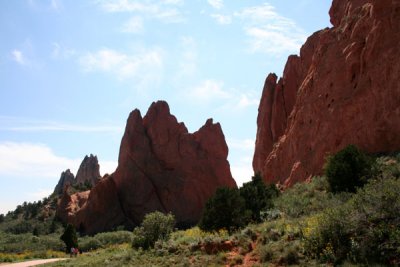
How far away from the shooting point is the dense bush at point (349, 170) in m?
20.3

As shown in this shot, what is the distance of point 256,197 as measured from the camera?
24.8m

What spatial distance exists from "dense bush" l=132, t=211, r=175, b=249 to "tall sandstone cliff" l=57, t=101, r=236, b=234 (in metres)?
30.2

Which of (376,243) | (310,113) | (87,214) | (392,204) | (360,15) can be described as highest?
(360,15)

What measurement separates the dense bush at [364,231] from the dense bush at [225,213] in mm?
8183

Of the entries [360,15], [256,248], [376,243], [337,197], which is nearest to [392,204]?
[376,243]

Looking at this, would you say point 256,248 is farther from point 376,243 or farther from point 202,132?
point 202,132

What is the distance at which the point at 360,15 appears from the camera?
29359 mm

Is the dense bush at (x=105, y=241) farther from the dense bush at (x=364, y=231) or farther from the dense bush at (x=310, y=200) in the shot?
the dense bush at (x=364, y=231)

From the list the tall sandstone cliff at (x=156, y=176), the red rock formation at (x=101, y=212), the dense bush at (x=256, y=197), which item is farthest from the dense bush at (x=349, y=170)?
the red rock formation at (x=101, y=212)

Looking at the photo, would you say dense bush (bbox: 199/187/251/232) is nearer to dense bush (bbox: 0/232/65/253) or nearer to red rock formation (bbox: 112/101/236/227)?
dense bush (bbox: 0/232/65/253)

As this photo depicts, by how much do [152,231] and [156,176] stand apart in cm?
3490

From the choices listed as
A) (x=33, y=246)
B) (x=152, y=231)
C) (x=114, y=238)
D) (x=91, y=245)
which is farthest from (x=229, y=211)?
(x=33, y=246)

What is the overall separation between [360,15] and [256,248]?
70.8 ft

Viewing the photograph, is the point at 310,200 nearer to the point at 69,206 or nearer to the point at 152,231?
the point at 152,231
